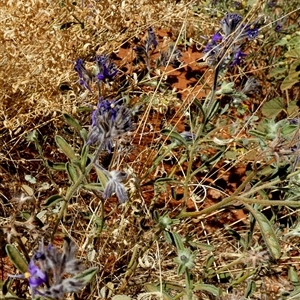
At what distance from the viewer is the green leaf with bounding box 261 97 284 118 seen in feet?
8.87

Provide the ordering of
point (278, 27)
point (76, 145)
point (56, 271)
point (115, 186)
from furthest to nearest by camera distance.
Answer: point (278, 27), point (76, 145), point (115, 186), point (56, 271)

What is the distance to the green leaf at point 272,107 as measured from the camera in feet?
8.87

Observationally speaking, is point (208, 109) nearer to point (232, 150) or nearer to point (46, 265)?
point (46, 265)

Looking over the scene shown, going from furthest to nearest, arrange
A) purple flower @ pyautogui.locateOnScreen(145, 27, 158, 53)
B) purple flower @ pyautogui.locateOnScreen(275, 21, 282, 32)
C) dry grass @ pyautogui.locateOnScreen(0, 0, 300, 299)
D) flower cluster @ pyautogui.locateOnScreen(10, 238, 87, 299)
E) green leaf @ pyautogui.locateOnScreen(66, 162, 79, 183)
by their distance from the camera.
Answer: purple flower @ pyautogui.locateOnScreen(275, 21, 282, 32) < purple flower @ pyautogui.locateOnScreen(145, 27, 158, 53) < dry grass @ pyautogui.locateOnScreen(0, 0, 300, 299) < green leaf @ pyautogui.locateOnScreen(66, 162, 79, 183) < flower cluster @ pyautogui.locateOnScreen(10, 238, 87, 299)

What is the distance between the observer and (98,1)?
223cm

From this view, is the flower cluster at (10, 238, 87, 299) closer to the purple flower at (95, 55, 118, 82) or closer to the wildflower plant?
the wildflower plant

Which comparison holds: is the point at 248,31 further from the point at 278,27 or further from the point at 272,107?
the point at 278,27

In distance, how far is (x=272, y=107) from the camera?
8.91ft

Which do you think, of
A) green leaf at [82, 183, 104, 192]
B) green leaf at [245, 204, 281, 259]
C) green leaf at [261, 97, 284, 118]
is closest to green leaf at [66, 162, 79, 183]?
green leaf at [82, 183, 104, 192]

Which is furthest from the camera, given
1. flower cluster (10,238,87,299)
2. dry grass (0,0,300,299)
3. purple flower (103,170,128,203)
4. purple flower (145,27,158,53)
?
purple flower (145,27,158,53)

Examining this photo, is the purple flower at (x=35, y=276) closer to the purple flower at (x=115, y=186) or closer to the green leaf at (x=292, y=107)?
the purple flower at (x=115, y=186)

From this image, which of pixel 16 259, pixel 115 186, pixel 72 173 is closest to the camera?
pixel 16 259

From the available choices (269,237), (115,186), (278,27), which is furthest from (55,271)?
(278,27)

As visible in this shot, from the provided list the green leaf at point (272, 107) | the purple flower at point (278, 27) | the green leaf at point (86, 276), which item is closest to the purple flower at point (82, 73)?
the green leaf at point (86, 276)
